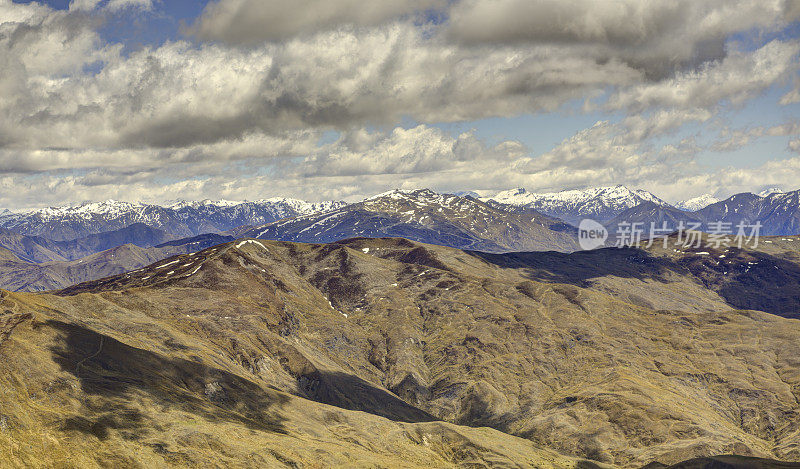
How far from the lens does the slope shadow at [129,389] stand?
478ft

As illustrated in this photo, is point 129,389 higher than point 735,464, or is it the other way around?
point 129,389

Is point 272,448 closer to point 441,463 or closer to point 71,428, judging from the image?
point 71,428

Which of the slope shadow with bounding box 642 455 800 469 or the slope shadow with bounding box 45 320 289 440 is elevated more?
the slope shadow with bounding box 45 320 289 440

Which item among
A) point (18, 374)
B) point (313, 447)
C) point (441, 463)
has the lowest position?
point (441, 463)

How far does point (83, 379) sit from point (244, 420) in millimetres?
46783

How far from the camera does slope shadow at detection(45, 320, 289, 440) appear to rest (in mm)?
145625

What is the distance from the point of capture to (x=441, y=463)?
199375 millimetres

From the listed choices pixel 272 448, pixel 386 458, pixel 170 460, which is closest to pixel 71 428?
pixel 170 460

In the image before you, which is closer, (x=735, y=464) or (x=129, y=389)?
(x=735, y=464)

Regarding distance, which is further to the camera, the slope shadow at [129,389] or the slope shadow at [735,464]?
the slope shadow at [735,464]

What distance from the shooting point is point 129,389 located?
163500 millimetres

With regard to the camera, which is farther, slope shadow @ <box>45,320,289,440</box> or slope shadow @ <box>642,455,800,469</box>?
slope shadow @ <box>642,455,800,469</box>

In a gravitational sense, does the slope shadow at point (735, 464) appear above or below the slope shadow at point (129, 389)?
below

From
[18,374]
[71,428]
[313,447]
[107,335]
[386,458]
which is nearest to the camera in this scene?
[71,428]
